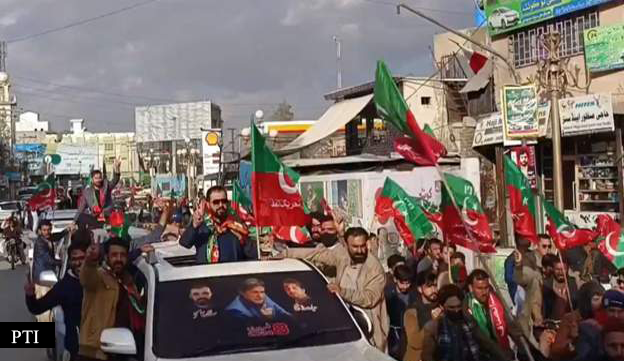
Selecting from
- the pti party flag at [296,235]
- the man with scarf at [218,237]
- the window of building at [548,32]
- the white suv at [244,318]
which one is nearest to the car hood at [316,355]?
the white suv at [244,318]

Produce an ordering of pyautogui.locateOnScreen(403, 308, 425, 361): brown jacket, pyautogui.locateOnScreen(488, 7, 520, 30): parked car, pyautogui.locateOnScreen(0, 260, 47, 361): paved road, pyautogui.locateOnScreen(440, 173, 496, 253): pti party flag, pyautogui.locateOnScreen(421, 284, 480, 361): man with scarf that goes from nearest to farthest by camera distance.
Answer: pyautogui.locateOnScreen(421, 284, 480, 361): man with scarf → pyautogui.locateOnScreen(403, 308, 425, 361): brown jacket → pyautogui.locateOnScreen(440, 173, 496, 253): pti party flag → pyautogui.locateOnScreen(0, 260, 47, 361): paved road → pyautogui.locateOnScreen(488, 7, 520, 30): parked car

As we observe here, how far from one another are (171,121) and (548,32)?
71.3 m

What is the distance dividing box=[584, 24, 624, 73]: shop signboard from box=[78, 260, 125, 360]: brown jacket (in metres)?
15.8

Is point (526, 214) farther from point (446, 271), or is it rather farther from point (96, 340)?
point (96, 340)

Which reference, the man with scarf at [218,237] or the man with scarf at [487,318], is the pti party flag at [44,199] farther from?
the man with scarf at [487,318]

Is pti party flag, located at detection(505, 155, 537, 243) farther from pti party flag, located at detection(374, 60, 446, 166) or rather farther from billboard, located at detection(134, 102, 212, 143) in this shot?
billboard, located at detection(134, 102, 212, 143)

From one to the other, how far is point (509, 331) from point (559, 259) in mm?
1028

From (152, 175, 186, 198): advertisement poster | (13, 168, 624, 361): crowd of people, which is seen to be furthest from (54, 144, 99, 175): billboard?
(13, 168, 624, 361): crowd of people

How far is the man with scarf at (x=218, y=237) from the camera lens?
7.19 meters

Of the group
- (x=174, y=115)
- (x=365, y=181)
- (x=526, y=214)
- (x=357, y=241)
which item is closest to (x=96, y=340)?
(x=357, y=241)

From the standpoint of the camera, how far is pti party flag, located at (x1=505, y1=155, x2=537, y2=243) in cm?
858

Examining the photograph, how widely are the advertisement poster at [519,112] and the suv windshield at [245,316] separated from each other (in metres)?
13.0

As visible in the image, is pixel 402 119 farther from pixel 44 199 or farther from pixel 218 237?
pixel 44 199

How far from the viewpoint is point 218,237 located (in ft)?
23.8
